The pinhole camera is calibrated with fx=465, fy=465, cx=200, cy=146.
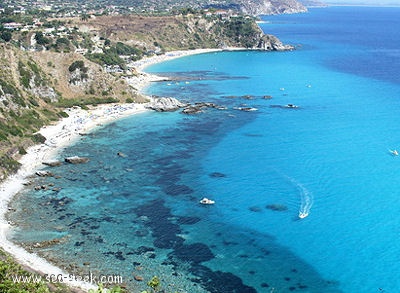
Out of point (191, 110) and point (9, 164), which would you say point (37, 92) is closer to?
point (191, 110)

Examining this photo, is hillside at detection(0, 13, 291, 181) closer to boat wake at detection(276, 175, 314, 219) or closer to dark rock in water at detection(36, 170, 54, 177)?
dark rock in water at detection(36, 170, 54, 177)

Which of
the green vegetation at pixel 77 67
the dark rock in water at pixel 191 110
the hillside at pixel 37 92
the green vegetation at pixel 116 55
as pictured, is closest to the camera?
the hillside at pixel 37 92

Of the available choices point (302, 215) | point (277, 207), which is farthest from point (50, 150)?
point (302, 215)

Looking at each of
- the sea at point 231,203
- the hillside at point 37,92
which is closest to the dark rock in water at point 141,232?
the sea at point 231,203

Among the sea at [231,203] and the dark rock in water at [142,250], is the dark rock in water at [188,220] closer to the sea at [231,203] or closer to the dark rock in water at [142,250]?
the sea at [231,203]

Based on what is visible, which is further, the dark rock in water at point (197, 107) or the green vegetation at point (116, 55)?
the green vegetation at point (116, 55)

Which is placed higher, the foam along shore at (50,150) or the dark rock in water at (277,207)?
the foam along shore at (50,150)

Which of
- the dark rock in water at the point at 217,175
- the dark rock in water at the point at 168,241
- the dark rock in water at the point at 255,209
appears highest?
the dark rock in water at the point at 217,175
